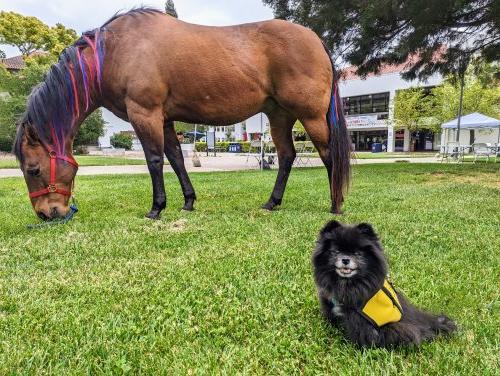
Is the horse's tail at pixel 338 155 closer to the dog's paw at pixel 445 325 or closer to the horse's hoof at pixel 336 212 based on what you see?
the horse's hoof at pixel 336 212

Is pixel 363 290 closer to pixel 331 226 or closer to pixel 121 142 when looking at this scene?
pixel 331 226

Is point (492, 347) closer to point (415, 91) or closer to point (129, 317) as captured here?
point (129, 317)

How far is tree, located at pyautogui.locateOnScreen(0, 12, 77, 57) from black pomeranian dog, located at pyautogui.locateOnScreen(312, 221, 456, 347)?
31161 millimetres

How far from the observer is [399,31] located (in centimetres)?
1055

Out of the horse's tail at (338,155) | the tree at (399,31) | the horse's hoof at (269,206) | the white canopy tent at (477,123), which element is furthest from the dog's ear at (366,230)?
the white canopy tent at (477,123)

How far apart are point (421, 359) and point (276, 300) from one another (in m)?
0.83

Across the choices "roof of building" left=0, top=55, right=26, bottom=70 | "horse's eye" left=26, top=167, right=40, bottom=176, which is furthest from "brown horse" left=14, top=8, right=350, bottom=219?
"roof of building" left=0, top=55, right=26, bottom=70

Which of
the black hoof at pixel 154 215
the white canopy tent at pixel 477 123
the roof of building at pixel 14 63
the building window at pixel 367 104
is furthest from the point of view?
the building window at pixel 367 104

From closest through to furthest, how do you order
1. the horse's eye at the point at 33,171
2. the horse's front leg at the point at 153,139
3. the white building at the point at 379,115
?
1. the horse's eye at the point at 33,171
2. the horse's front leg at the point at 153,139
3. the white building at the point at 379,115

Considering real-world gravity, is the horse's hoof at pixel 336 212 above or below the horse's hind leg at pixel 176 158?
below

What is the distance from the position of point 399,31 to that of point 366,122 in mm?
36336

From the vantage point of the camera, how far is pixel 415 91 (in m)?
36.6

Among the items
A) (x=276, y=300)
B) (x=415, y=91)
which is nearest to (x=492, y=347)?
(x=276, y=300)

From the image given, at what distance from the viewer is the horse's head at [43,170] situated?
4031 millimetres
